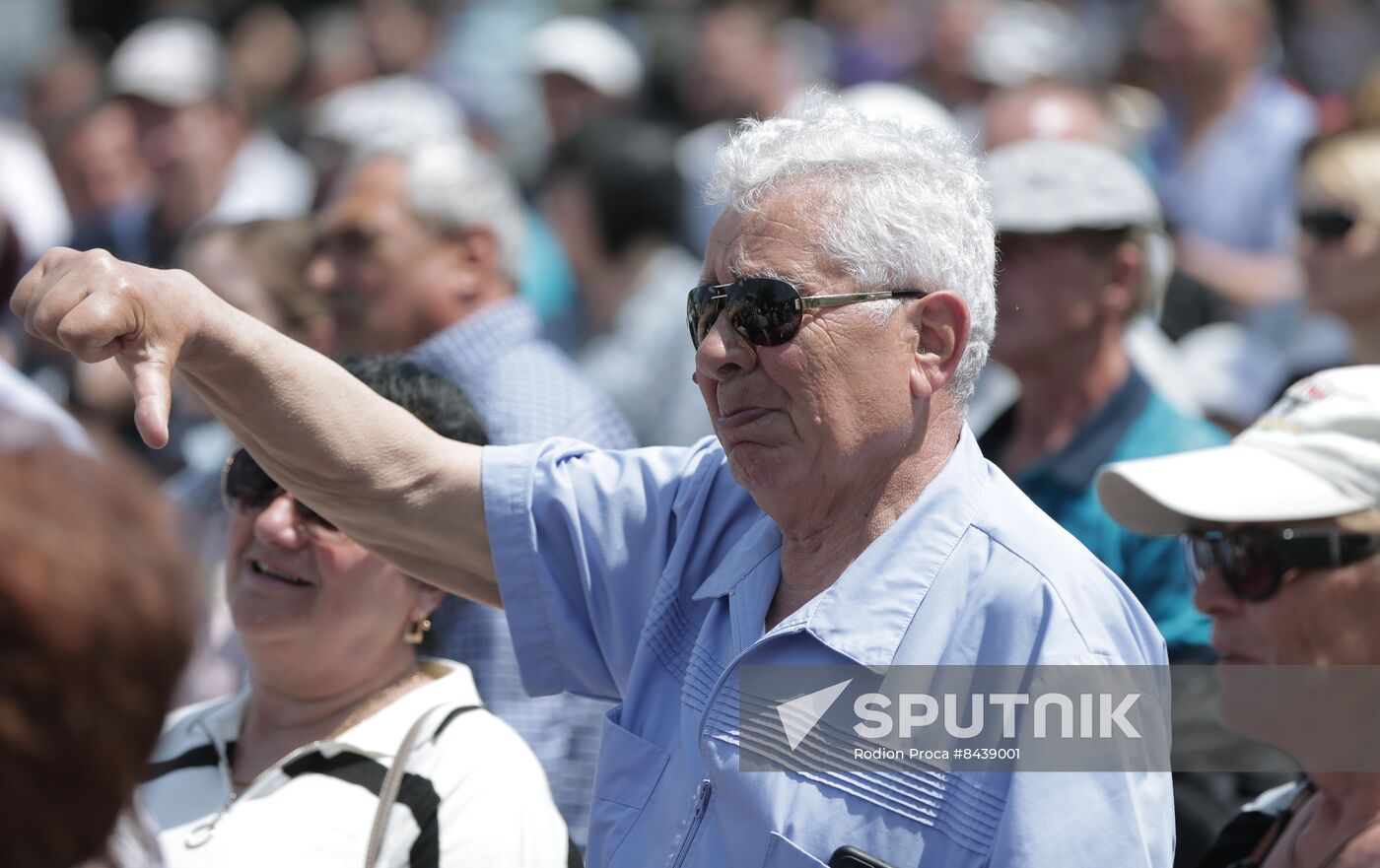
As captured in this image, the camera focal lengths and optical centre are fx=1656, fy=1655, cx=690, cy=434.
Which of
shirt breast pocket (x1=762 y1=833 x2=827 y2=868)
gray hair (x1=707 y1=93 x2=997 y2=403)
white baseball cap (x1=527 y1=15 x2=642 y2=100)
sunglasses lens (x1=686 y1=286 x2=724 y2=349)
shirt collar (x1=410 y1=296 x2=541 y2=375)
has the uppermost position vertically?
white baseball cap (x1=527 y1=15 x2=642 y2=100)

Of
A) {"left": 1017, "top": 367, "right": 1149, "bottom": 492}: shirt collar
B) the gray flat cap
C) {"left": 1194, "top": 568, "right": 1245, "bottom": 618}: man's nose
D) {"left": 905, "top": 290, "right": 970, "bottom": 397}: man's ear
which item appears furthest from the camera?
the gray flat cap

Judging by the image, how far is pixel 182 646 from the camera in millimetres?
1525

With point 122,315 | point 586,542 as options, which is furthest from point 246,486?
point 122,315

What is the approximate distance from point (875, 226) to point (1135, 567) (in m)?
1.49

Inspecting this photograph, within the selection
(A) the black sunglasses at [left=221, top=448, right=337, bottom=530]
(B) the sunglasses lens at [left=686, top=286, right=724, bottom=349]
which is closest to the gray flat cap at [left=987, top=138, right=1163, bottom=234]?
(B) the sunglasses lens at [left=686, top=286, right=724, bottom=349]

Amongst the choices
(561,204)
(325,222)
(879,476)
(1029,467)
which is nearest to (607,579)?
(879,476)

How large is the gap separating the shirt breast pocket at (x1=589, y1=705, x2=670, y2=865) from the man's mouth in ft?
2.68

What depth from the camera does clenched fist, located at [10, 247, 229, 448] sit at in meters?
2.09

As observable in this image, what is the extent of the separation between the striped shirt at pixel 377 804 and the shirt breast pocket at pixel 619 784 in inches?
11.1

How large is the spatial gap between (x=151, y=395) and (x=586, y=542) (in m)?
0.76

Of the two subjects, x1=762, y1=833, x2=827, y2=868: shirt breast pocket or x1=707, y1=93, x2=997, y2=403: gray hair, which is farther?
x1=707, y1=93, x2=997, y2=403: gray hair

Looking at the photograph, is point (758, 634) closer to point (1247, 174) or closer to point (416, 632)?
point (416, 632)

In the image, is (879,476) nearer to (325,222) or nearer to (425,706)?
(425,706)

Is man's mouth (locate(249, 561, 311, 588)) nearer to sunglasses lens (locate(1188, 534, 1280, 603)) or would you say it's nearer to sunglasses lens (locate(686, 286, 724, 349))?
sunglasses lens (locate(686, 286, 724, 349))
